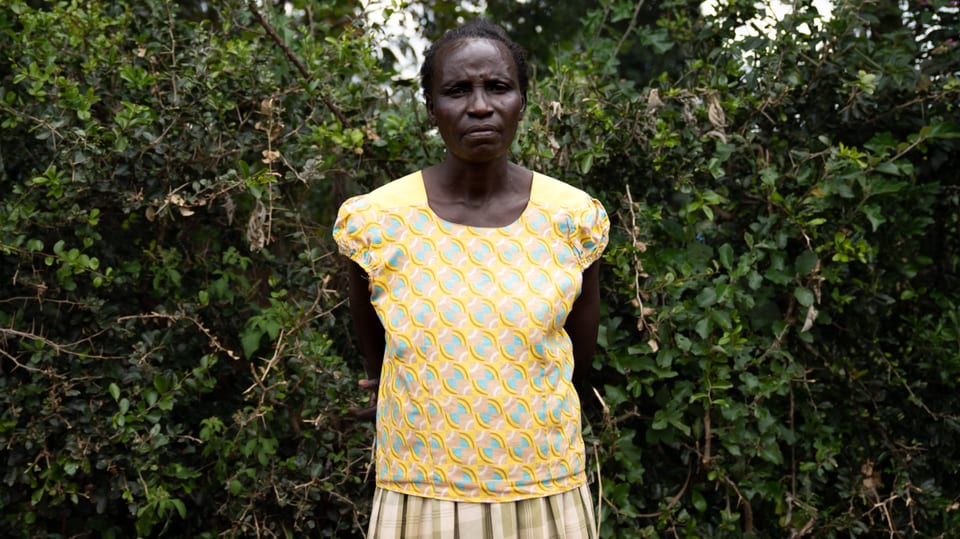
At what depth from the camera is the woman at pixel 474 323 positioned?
1.84m

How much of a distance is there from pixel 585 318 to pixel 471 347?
1.64 ft

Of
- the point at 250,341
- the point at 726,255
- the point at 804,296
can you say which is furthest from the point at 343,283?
the point at 804,296

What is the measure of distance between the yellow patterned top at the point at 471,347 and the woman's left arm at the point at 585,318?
0.23m

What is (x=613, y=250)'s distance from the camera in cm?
288

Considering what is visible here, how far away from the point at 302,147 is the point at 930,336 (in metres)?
2.23

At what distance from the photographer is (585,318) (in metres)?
2.25

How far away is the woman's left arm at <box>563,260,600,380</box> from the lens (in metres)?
2.18

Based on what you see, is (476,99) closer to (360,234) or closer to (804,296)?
(360,234)

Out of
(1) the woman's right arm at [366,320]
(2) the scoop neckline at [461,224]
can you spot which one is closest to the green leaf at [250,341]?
(1) the woman's right arm at [366,320]

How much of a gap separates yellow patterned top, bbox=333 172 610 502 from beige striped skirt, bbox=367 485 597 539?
0.08 ft

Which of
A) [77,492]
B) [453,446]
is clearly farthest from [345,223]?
[77,492]

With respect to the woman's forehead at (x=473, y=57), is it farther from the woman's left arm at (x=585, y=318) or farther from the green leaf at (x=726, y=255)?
the green leaf at (x=726, y=255)

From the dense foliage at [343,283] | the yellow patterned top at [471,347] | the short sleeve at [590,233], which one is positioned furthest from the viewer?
the dense foliage at [343,283]

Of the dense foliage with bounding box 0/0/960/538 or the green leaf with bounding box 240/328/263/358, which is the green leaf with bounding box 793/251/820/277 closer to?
the dense foliage with bounding box 0/0/960/538
